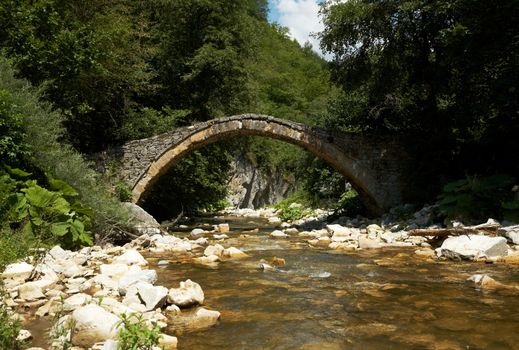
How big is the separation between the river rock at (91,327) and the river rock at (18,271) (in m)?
1.54

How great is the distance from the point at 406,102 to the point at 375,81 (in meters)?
1.33

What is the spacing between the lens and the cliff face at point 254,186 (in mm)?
24781

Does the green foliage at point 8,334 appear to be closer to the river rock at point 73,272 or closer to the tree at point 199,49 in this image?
the river rock at point 73,272

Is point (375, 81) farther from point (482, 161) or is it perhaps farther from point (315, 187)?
point (315, 187)

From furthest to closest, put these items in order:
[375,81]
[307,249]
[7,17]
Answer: [375,81]
[7,17]
[307,249]

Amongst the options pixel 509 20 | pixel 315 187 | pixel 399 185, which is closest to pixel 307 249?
pixel 399 185

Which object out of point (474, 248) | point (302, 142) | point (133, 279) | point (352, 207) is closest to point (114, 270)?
point (133, 279)

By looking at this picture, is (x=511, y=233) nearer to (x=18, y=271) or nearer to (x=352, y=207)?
(x=18, y=271)

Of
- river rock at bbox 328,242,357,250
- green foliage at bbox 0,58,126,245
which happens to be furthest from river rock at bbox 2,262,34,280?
river rock at bbox 328,242,357,250

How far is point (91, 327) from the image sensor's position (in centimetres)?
288

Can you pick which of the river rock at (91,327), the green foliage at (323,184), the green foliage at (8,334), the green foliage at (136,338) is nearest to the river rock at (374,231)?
the green foliage at (323,184)

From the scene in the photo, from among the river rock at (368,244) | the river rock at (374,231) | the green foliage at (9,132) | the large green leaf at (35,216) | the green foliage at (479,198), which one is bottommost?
the river rock at (368,244)

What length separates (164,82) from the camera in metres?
14.4

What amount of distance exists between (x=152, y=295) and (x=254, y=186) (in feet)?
74.3
